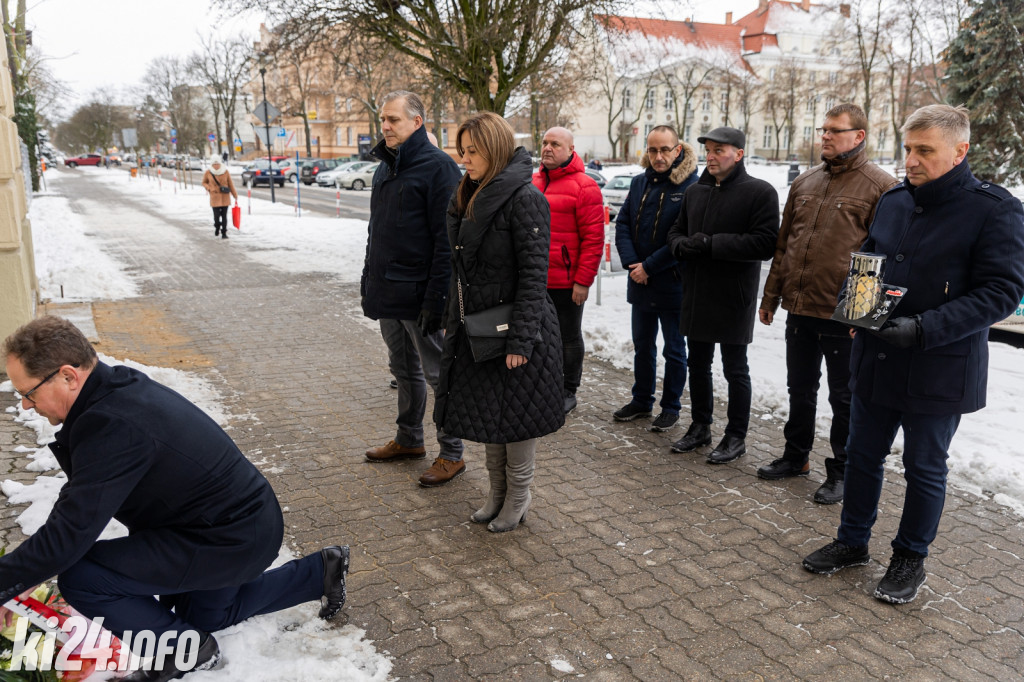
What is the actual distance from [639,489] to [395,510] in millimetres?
1398

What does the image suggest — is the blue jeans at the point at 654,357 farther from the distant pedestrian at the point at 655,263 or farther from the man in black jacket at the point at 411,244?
the man in black jacket at the point at 411,244

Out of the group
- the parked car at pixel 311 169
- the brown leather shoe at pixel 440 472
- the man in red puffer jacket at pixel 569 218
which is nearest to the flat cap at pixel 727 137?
the man in red puffer jacket at pixel 569 218

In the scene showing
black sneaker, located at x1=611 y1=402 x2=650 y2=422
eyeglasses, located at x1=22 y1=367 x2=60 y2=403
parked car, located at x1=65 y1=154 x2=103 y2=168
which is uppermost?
parked car, located at x1=65 y1=154 x2=103 y2=168

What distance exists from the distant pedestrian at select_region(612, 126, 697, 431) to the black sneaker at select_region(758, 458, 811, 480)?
36.8 inches

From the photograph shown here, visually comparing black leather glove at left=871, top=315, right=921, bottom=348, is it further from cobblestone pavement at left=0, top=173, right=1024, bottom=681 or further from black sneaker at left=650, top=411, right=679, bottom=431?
black sneaker at left=650, top=411, right=679, bottom=431

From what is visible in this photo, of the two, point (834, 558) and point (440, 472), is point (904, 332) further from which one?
point (440, 472)

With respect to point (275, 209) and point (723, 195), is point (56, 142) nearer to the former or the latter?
point (275, 209)

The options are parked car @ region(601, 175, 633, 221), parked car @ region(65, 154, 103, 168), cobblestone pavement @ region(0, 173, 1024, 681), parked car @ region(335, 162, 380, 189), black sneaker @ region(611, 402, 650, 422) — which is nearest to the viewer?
cobblestone pavement @ region(0, 173, 1024, 681)

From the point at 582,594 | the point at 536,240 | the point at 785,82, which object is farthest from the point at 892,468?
the point at 785,82

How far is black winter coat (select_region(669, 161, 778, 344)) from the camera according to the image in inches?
181

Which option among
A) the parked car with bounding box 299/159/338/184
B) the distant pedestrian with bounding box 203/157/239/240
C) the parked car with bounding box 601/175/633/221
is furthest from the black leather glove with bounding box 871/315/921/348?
the parked car with bounding box 299/159/338/184

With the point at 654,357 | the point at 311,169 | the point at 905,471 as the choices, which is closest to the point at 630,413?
the point at 654,357

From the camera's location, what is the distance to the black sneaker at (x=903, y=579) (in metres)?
3.39

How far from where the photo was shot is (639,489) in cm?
458
